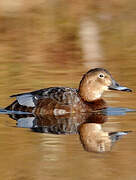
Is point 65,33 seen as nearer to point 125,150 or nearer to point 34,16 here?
point 34,16

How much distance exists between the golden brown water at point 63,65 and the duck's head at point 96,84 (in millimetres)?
269

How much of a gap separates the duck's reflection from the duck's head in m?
0.46

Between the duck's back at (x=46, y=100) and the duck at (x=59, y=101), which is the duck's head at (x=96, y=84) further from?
the duck's back at (x=46, y=100)

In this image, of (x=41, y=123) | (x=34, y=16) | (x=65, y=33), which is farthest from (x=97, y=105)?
(x=34, y=16)

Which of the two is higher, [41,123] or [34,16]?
[34,16]

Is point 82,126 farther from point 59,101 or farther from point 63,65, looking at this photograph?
point 63,65

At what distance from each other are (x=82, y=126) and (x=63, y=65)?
5.66 metres

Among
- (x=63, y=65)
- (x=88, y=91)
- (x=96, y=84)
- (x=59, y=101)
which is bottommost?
(x=59, y=101)

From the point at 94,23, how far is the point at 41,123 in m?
11.4

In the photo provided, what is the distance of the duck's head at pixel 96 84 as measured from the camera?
12711 millimetres

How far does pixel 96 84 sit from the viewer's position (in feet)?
42.0

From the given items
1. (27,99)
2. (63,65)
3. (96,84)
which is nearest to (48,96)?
(27,99)

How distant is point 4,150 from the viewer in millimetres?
9578

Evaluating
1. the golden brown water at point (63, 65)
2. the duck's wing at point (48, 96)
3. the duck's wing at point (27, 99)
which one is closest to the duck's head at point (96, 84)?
the golden brown water at point (63, 65)
